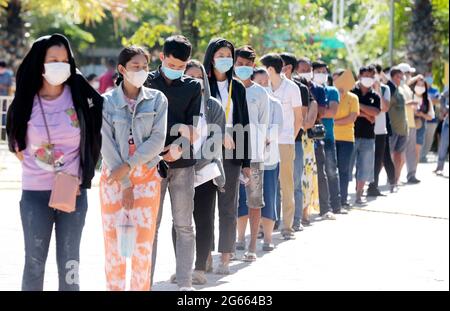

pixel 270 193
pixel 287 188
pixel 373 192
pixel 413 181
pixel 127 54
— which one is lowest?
pixel 413 181

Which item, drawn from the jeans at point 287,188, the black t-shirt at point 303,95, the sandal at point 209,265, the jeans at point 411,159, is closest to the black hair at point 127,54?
the sandal at point 209,265

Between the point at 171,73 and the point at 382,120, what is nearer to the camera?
the point at 171,73

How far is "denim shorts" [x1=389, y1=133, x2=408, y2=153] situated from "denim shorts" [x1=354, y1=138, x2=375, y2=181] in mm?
2173

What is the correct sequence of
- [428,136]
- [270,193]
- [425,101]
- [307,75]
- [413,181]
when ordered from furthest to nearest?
[428,136] < [425,101] < [413,181] < [307,75] < [270,193]

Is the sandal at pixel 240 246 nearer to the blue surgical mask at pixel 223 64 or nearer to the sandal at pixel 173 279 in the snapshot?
the sandal at pixel 173 279

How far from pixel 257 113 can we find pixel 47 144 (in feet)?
13.8

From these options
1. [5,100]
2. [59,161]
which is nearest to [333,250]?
[59,161]

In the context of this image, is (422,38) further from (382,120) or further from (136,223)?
(136,223)

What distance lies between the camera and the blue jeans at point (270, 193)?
1195 centimetres

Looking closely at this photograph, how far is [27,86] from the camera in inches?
285

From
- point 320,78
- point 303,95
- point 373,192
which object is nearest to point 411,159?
point 373,192

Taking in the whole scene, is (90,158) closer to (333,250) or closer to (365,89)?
(333,250)

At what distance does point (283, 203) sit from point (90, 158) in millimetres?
6138

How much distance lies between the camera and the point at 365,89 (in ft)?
57.4
